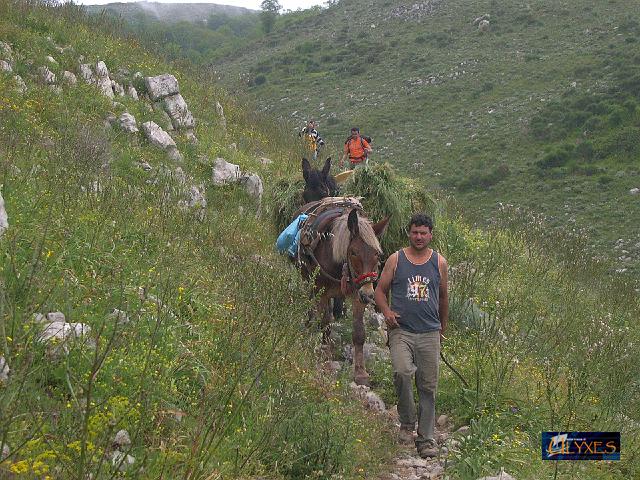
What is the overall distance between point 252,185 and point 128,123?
249cm

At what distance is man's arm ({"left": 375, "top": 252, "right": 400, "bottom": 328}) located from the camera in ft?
16.4

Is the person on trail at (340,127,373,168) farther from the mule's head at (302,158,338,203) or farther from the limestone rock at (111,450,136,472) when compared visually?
the limestone rock at (111,450,136,472)

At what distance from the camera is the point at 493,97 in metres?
35.0

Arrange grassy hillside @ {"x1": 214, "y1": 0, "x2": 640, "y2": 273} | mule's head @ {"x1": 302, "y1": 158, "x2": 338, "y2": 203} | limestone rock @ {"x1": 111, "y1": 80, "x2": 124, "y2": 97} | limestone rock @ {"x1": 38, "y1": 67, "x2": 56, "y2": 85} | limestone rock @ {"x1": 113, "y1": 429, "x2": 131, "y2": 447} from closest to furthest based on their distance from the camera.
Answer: limestone rock @ {"x1": 113, "y1": 429, "x2": 131, "y2": 447}
mule's head @ {"x1": 302, "y1": 158, "x2": 338, "y2": 203}
limestone rock @ {"x1": 38, "y1": 67, "x2": 56, "y2": 85}
limestone rock @ {"x1": 111, "y1": 80, "x2": 124, "y2": 97}
grassy hillside @ {"x1": 214, "y1": 0, "x2": 640, "y2": 273}

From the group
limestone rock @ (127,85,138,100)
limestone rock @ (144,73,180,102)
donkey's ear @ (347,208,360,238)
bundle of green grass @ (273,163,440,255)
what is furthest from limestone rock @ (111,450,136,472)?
limestone rock @ (144,73,180,102)

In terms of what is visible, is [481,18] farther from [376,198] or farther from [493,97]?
[376,198]

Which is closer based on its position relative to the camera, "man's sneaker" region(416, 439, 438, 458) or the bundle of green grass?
"man's sneaker" region(416, 439, 438, 458)

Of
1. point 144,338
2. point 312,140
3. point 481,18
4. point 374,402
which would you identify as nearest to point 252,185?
point 312,140

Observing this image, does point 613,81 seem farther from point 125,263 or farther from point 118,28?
point 125,263

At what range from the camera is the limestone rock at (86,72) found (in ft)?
37.9

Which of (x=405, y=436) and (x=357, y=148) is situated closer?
(x=405, y=436)

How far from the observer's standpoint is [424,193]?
9500 mm

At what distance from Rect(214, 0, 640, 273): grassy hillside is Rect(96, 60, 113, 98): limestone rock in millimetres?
6087

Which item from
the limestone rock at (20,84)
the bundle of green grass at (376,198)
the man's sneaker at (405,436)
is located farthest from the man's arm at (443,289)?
the limestone rock at (20,84)
